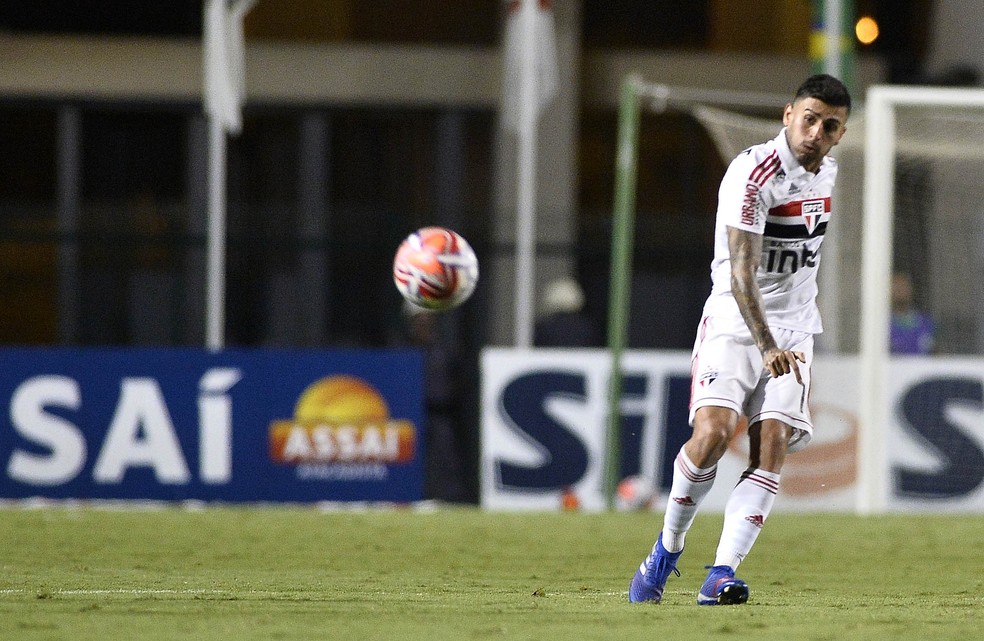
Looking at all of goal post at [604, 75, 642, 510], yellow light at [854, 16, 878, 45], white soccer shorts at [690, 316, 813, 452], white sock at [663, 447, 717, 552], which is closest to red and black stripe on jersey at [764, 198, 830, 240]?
white soccer shorts at [690, 316, 813, 452]

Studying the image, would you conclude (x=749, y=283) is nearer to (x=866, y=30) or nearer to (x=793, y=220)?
(x=793, y=220)

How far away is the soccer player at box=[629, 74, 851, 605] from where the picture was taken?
7.29 meters

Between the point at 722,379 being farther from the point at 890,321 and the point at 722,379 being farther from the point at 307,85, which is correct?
the point at 307,85

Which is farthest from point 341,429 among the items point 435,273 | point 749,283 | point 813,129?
point 813,129

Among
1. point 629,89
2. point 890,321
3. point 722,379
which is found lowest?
point 890,321

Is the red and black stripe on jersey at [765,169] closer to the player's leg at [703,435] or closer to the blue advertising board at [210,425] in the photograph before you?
the player's leg at [703,435]

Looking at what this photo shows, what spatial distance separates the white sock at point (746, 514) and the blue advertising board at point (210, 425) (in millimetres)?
8340

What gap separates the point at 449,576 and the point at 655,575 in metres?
1.93

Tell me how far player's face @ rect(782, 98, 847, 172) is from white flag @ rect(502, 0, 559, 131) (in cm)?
1118

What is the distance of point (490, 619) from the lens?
6.58 meters

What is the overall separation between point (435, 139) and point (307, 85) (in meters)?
1.90

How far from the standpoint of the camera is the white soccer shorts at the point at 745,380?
741cm

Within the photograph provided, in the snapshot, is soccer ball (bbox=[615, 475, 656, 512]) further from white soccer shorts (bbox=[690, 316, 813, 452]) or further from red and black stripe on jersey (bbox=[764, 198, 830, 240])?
red and black stripe on jersey (bbox=[764, 198, 830, 240])

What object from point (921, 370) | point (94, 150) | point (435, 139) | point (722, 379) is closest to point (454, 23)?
point (435, 139)
